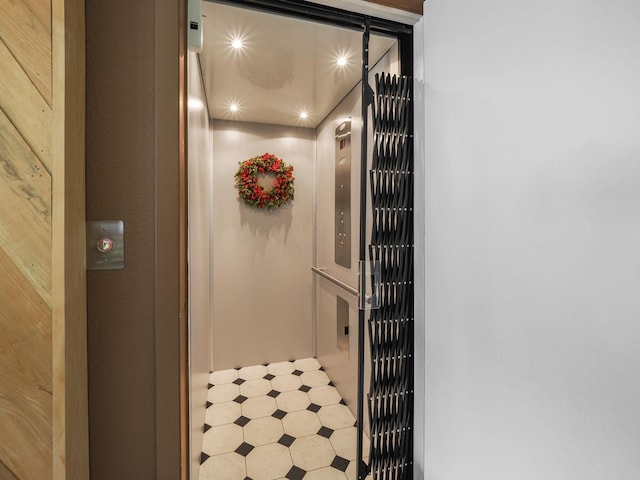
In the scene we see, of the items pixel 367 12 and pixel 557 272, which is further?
pixel 367 12

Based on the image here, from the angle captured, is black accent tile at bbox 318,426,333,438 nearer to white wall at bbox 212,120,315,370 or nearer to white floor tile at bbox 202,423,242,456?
white floor tile at bbox 202,423,242,456

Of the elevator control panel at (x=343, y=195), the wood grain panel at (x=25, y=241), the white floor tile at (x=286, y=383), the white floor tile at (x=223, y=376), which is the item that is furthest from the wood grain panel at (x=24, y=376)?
the white floor tile at (x=223, y=376)

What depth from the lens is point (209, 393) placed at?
269 centimetres

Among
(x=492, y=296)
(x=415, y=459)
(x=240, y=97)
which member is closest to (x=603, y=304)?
(x=492, y=296)

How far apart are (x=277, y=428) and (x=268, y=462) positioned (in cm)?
31

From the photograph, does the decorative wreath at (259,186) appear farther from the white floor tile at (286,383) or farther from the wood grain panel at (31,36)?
the wood grain panel at (31,36)

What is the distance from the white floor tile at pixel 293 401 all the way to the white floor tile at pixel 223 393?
42cm

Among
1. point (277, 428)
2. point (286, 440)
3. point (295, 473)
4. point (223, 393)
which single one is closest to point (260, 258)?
point (223, 393)

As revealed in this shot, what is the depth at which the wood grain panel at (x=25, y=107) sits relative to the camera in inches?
26.2

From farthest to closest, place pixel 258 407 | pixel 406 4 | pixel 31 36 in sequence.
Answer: pixel 258 407 → pixel 406 4 → pixel 31 36

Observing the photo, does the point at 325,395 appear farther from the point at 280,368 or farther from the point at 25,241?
the point at 25,241

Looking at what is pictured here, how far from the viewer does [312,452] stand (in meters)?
1.97

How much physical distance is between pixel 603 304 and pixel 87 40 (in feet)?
5.12

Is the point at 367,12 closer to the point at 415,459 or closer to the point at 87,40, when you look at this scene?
the point at 87,40
